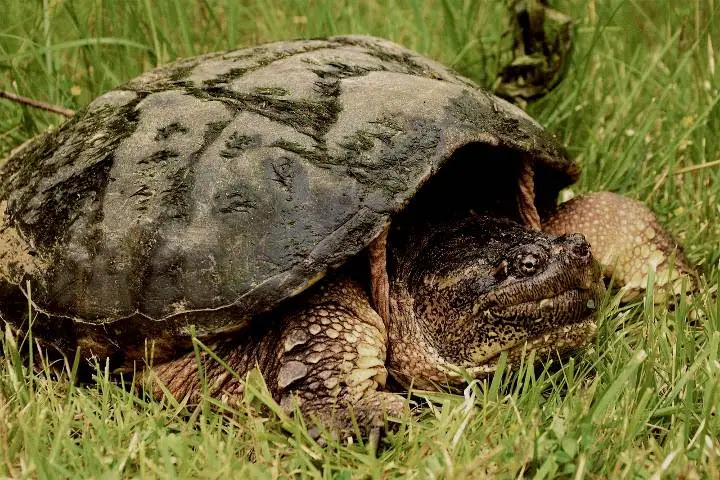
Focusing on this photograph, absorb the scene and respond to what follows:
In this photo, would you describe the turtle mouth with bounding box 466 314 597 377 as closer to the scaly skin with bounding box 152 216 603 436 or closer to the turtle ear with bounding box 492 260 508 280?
the scaly skin with bounding box 152 216 603 436

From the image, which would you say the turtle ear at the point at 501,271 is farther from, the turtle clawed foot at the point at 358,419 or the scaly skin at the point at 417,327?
the turtle clawed foot at the point at 358,419

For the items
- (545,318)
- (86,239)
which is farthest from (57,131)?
(545,318)

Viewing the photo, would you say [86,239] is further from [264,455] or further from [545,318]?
[545,318]

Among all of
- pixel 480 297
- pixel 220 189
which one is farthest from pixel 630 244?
pixel 220 189

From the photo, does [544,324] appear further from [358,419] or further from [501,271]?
[358,419]

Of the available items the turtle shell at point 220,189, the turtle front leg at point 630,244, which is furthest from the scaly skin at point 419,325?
the turtle front leg at point 630,244

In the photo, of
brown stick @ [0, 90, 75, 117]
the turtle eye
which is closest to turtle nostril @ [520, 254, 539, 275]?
the turtle eye
